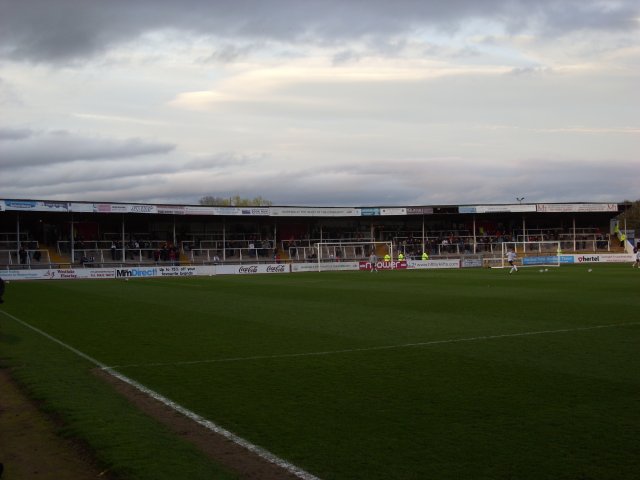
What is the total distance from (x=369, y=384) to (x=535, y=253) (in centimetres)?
5476

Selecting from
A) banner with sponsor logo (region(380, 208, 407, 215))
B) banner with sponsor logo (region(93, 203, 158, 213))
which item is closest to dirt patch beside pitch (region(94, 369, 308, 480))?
banner with sponsor logo (region(93, 203, 158, 213))

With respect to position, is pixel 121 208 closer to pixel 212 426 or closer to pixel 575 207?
pixel 575 207

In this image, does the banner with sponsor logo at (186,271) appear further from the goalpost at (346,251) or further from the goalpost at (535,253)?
the goalpost at (535,253)

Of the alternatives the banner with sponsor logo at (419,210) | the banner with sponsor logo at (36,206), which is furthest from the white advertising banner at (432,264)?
the banner with sponsor logo at (36,206)

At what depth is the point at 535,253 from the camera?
60.8 m

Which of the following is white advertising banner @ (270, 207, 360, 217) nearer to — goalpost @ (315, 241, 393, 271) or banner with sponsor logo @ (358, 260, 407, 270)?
goalpost @ (315, 241, 393, 271)

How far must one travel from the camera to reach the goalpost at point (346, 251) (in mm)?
57531

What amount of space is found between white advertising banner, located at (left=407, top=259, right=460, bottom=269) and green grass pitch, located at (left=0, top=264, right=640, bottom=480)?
36250mm

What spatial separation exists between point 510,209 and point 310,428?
59.1 metres

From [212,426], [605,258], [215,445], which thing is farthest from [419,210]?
[215,445]

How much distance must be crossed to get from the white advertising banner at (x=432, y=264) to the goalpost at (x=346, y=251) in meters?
2.06

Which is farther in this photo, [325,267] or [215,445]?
[325,267]

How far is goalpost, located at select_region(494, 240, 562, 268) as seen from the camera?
187 feet

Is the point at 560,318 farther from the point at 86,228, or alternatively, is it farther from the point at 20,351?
the point at 86,228
